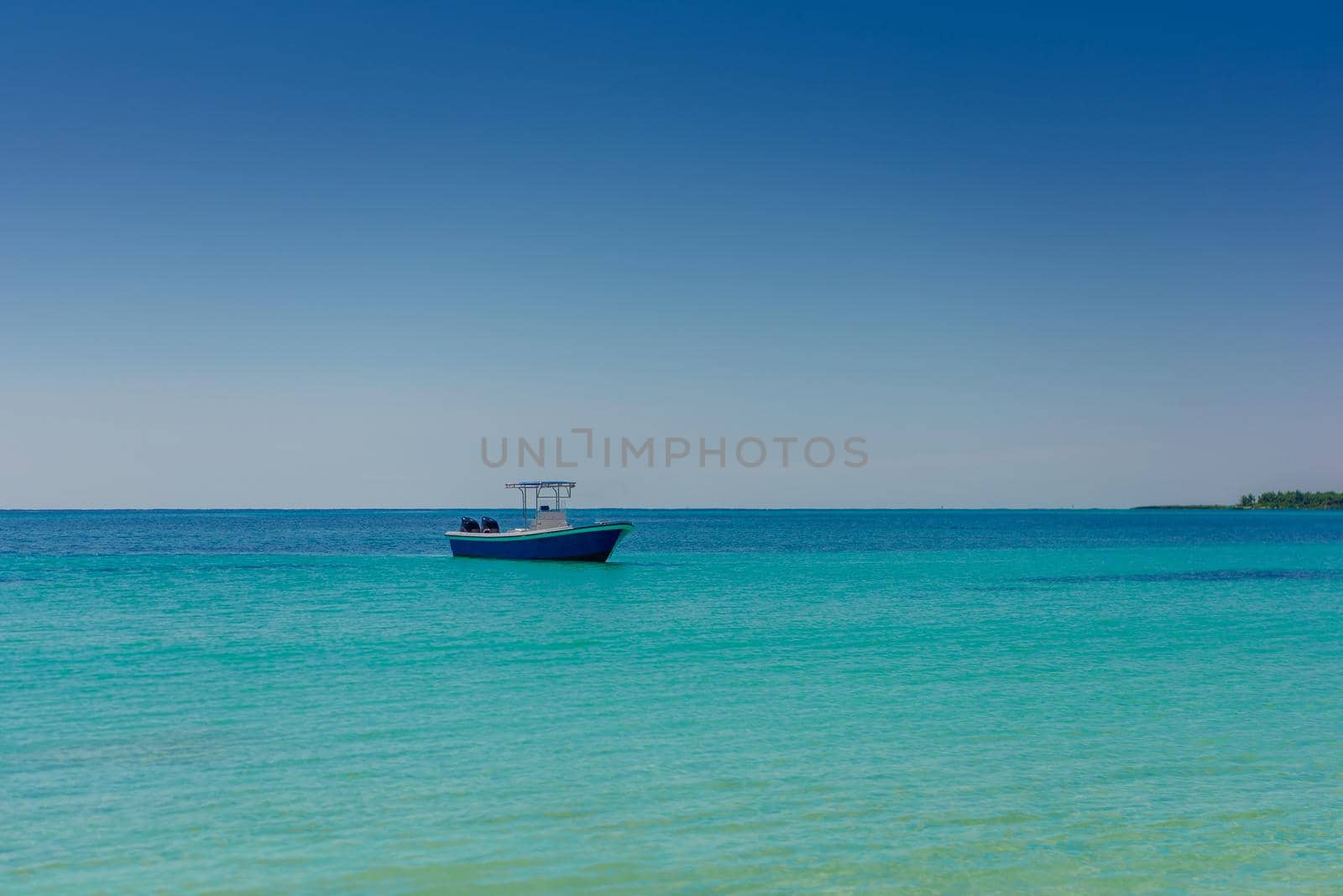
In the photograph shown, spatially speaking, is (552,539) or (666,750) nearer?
(666,750)

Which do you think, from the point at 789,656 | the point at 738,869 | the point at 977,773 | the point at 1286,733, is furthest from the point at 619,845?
the point at 789,656

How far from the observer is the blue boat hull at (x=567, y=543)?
45656 mm

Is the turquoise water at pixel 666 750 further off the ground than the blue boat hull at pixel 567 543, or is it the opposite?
the blue boat hull at pixel 567 543

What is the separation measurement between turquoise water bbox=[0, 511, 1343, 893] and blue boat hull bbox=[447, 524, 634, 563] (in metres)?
17.1

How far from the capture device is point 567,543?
1807 inches

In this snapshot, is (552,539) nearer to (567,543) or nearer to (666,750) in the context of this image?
(567,543)

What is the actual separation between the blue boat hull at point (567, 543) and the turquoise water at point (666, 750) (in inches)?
673

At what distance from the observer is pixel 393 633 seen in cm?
2312

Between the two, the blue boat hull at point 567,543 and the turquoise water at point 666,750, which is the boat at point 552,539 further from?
the turquoise water at point 666,750

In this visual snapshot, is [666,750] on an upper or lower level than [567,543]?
lower

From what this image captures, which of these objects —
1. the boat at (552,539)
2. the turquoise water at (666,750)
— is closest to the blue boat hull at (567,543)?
the boat at (552,539)

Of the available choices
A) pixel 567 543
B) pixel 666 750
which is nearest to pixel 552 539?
pixel 567 543

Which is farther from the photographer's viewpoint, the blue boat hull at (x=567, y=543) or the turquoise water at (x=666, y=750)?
the blue boat hull at (x=567, y=543)

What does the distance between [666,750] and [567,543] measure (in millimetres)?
34184
